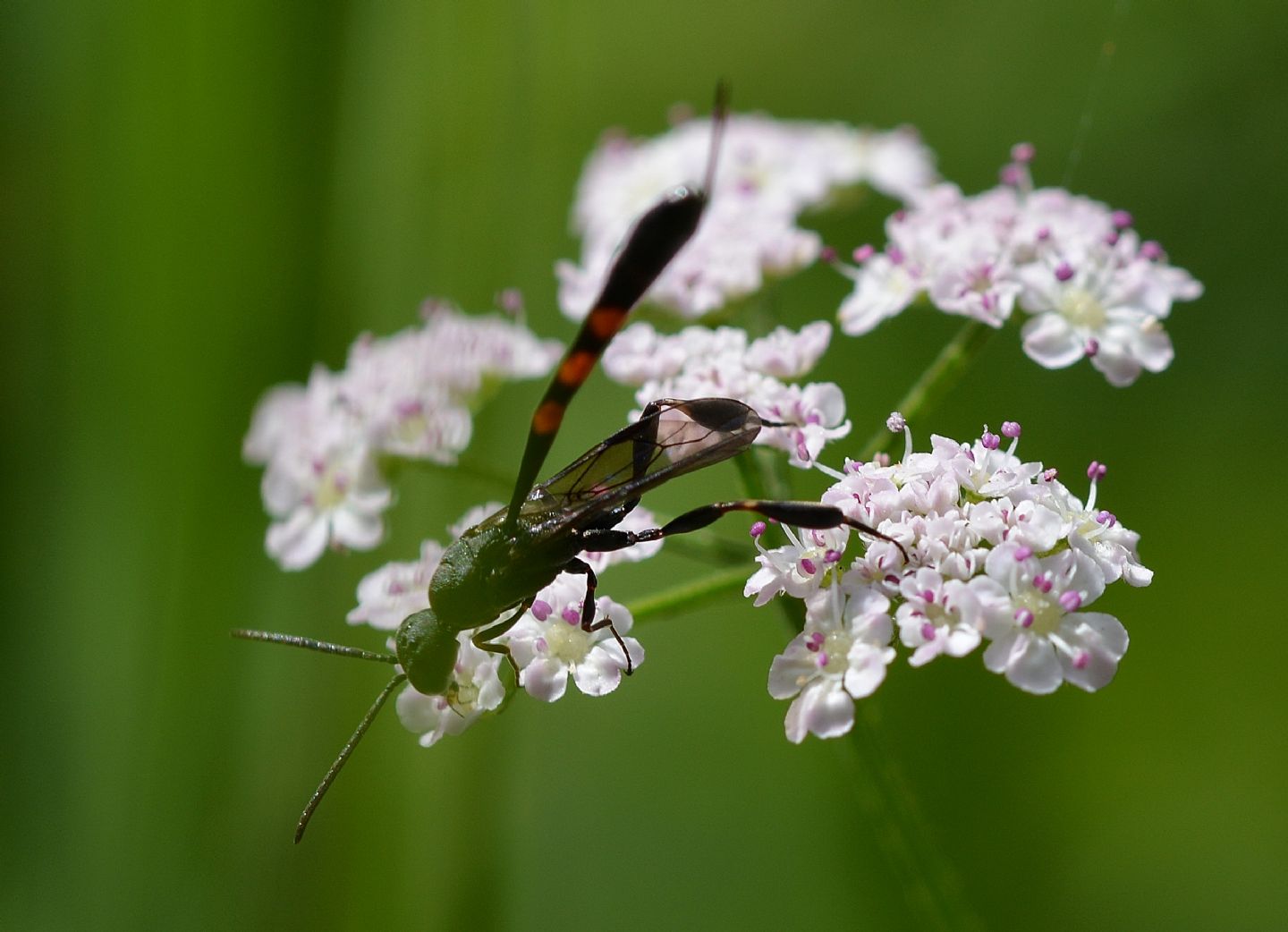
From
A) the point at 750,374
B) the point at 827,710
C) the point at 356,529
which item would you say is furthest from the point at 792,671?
the point at 356,529

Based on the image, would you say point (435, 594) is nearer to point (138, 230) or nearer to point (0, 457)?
point (138, 230)

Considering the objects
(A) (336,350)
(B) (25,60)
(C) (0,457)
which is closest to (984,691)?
(A) (336,350)

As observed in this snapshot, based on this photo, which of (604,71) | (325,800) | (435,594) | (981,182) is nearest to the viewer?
(435,594)

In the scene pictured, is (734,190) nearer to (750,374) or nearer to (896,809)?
(750,374)

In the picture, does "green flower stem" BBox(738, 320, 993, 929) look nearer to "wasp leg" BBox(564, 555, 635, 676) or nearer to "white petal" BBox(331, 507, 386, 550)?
"wasp leg" BBox(564, 555, 635, 676)

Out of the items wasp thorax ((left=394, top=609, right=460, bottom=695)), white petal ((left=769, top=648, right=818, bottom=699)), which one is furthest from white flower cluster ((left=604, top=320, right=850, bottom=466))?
wasp thorax ((left=394, top=609, right=460, bottom=695))
